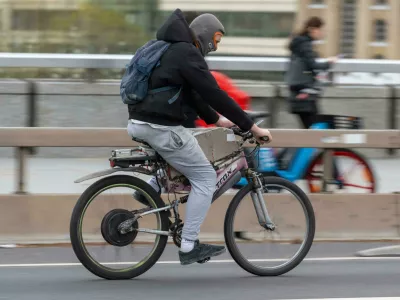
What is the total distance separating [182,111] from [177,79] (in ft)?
0.78

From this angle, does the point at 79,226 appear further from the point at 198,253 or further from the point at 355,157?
the point at 355,157

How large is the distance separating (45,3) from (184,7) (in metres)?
2.55

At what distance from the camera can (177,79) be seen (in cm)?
633

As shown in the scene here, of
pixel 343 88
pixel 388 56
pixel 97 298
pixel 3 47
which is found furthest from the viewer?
pixel 388 56

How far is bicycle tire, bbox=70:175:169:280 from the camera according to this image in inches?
254

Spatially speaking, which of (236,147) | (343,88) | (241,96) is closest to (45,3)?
(343,88)

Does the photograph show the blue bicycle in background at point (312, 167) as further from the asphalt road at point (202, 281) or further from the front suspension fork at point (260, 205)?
the front suspension fork at point (260, 205)

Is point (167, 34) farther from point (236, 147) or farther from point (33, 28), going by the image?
point (33, 28)

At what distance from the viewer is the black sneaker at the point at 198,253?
21.5 feet

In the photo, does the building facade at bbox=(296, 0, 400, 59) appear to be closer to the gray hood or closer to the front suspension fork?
the front suspension fork

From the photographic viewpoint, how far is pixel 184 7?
735 inches

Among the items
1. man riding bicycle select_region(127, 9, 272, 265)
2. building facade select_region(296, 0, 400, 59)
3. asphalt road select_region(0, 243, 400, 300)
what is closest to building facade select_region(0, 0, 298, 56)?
building facade select_region(296, 0, 400, 59)

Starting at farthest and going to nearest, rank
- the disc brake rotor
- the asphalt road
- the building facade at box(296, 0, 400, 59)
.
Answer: the building facade at box(296, 0, 400, 59) → the disc brake rotor → the asphalt road

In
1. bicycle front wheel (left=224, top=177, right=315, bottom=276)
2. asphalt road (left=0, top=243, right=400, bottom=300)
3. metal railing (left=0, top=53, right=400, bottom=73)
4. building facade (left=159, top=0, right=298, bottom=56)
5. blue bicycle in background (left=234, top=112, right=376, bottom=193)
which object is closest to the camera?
asphalt road (left=0, top=243, right=400, bottom=300)
